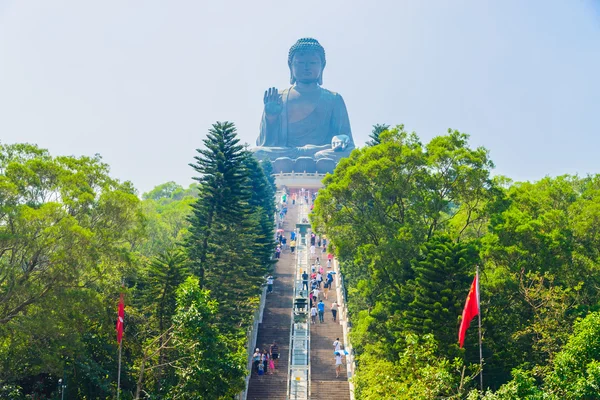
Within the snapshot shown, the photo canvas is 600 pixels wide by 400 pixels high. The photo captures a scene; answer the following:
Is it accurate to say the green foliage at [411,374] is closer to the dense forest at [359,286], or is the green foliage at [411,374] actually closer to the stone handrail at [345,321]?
the dense forest at [359,286]

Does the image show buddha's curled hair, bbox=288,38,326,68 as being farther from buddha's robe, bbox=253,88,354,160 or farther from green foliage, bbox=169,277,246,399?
green foliage, bbox=169,277,246,399

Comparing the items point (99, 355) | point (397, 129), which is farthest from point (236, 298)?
point (397, 129)

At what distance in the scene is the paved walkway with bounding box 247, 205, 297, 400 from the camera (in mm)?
20241

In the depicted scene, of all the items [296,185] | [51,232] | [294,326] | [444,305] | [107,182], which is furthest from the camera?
[296,185]

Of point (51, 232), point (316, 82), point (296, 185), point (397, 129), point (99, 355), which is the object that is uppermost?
point (316, 82)

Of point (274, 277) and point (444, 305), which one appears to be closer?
point (444, 305)

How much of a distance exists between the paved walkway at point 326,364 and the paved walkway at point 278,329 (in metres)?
0.80

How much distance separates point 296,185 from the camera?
2199 inches

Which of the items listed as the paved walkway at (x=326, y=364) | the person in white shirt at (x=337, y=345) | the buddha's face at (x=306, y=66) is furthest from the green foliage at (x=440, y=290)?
the buddha's face at (x=306, y=66)

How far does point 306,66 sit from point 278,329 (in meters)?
37.4

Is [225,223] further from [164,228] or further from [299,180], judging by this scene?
[299,180]

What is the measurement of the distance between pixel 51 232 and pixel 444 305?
884 centimetres

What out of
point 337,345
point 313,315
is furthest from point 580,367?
point 313,315

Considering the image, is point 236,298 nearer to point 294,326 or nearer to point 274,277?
point 294,326
